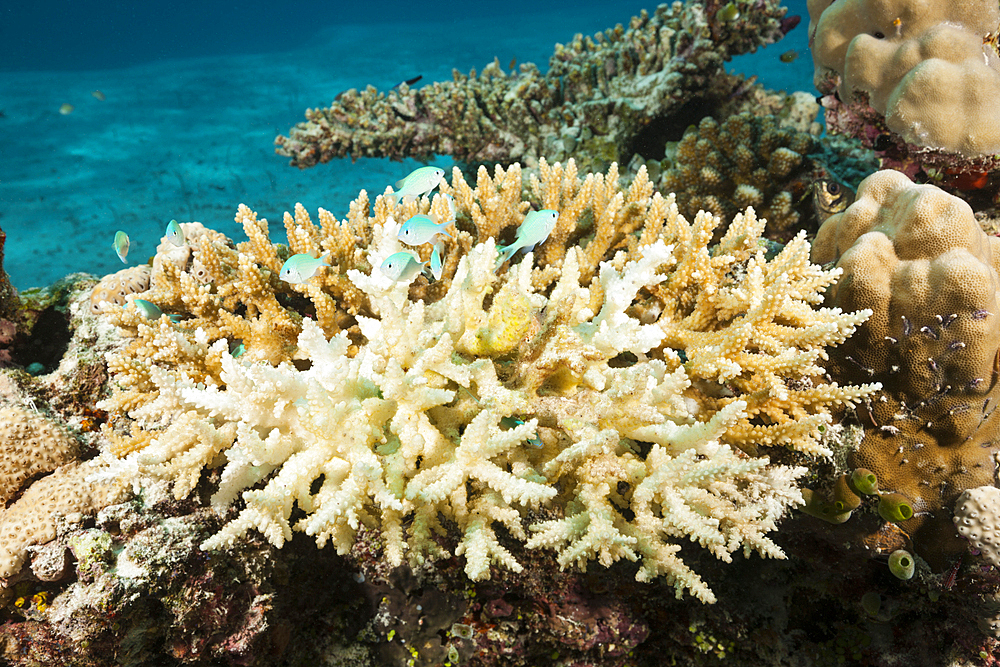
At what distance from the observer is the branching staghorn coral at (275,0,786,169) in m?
5.25

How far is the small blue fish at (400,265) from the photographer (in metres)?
1.98

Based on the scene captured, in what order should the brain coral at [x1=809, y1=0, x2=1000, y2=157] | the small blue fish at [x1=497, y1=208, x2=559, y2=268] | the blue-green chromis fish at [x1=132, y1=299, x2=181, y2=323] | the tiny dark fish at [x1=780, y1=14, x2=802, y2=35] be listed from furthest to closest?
the tiny dark fish at [x1=780, y1=14, x2=802, y2=35], the brain coral at [x1=809, y1=0, x2=1000, y2=157], the blue-green chromis fish at [x1=132, y1=299, x2=181, y2=323], the small blue fish at [x1=497, y1=208, x2=559, y2=268]

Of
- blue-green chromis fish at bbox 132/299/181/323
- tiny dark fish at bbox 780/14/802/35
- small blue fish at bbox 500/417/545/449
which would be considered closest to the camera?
small blue fish at bbox 500/417/545/449

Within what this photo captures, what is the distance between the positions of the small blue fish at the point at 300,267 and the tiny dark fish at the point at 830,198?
3504 mm

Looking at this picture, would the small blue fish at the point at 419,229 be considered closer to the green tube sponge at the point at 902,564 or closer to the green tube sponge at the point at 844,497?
the green tube sponge at the point at 844,497

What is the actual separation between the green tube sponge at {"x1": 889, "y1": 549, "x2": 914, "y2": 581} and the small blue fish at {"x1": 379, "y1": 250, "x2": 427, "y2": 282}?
2597 millimetres

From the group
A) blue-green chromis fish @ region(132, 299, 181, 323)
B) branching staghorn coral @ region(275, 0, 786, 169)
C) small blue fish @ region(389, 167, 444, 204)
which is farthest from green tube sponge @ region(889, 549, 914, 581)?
branching staghorn coral @ region(275, 0, 786, 169)

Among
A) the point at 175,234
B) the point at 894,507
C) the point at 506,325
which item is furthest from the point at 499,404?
the point at 175,234

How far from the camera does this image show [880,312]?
6.85 feet

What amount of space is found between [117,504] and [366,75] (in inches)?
892

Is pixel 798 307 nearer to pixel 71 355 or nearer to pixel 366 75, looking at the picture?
pixel 71 355

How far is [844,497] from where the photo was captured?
2.02m

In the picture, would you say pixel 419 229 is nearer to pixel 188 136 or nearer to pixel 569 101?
pixel 569 101

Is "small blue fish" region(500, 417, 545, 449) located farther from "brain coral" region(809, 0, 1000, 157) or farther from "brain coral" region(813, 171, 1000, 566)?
"brain coral" region(809, 0, 1000, 157)
